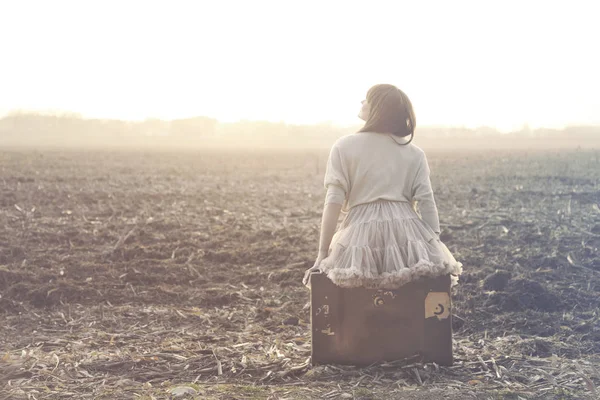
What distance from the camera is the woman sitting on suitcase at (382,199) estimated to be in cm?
397

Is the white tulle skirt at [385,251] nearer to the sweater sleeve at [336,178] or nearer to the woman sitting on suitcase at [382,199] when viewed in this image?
the woman sitting on suitcase at [382,199]

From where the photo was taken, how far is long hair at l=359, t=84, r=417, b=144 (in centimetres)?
398

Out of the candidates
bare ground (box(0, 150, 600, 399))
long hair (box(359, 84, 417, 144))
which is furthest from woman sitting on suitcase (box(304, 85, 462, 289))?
bare ground (box(0, 150, 600, 399))

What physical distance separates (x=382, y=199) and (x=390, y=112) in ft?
1.83

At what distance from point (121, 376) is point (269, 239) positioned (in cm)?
452

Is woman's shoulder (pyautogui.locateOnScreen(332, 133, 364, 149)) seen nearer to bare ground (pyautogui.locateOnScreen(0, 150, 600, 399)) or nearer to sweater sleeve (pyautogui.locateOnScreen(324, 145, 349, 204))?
sweater sleeve (pyautogui.locateOnScreen(324, 145, 349, 204))

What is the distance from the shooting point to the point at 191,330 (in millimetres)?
5277

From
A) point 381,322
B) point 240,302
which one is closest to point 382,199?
point 381,322

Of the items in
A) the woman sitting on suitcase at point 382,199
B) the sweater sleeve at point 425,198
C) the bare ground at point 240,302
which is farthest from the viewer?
the sweater sleeve at point 425,198

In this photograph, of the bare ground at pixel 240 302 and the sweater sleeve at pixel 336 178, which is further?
the sweater sleeve at pixel 336 178

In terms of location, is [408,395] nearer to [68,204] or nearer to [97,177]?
[68,204]

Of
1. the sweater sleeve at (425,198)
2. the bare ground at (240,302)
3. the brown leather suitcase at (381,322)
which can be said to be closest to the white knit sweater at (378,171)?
the sweater sleeve at (425,198)

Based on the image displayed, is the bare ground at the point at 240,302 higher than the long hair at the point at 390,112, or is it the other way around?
the long hair at the point at 390,112

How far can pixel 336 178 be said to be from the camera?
13.1ft
